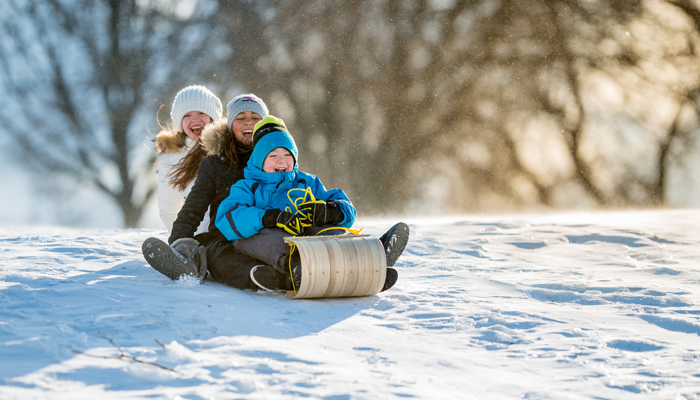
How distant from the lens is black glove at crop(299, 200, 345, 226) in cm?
260

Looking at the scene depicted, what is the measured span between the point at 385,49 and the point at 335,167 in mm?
2370

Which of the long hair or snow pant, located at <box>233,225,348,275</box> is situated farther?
the long hair

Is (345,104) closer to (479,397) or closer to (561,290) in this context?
(561,290)

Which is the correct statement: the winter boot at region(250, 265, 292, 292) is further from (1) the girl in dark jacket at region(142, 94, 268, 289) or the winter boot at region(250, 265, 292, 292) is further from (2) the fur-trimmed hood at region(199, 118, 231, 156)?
(2) the fur-trimmed hood at region(199, 118, 231, 156)

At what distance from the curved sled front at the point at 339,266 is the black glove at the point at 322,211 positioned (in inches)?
7.8

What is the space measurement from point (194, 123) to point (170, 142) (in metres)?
0.21

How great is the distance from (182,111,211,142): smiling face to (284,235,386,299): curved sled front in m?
1.81

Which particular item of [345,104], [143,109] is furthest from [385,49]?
[143,109]

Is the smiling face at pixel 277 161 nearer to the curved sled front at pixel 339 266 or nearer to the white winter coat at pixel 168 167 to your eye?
the curved sled front at pixel 339 266

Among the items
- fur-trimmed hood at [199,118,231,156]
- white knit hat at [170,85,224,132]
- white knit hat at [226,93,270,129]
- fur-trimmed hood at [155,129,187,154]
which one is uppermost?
white knit hat at [170,85,224,132]

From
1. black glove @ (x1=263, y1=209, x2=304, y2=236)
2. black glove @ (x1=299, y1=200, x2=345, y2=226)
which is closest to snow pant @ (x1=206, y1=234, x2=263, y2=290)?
black glove @ (x1=263, y1=209, x2=304, y2=236)

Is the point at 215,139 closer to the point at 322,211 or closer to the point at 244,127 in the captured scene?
the point at 244,127

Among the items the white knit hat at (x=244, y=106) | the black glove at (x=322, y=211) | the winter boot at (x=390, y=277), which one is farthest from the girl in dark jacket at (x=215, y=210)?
the winter boot at (x=390, y=277)

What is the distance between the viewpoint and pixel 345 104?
10.6m
